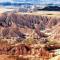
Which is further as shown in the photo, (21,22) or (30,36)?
(21,22)

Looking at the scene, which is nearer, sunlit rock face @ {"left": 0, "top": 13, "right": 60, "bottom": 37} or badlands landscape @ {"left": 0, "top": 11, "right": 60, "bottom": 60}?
badlands landscape @ {"left": 0, "top": 11, "right": 60, "bottom": 60}

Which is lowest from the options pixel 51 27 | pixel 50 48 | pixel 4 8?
pixel 50 48

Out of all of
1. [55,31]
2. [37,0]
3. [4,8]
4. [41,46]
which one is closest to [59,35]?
[55,31]

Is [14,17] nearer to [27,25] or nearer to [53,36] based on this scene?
[27,25]

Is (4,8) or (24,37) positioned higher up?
(4,8)

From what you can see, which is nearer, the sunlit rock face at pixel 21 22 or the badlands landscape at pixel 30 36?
the badlands landscape at pixel 30 36

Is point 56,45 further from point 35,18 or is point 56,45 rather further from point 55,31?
point 35,18

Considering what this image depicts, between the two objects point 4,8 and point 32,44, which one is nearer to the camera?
point 32,44

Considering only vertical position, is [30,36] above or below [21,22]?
below
